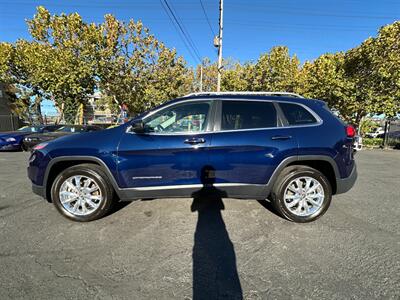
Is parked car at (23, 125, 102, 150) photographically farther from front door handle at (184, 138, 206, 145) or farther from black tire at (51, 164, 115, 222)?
front door handle at (184, 138, 206, 145)

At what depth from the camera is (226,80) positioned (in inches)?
871

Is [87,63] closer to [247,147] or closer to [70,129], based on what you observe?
[70,129]

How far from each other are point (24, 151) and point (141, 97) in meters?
13.3

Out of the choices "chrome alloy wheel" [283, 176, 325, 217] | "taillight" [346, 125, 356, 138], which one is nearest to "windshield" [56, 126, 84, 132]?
"chrome alloy wheel" [283, 176, 325, 217]

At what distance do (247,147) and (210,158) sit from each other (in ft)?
1.74

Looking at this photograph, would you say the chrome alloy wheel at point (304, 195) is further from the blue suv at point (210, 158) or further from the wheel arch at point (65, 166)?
the wheel arch at point (65, 166)

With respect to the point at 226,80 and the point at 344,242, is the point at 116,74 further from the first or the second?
the point at 344,242

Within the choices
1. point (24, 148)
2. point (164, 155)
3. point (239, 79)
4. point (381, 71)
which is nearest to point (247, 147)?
point (164, 155)

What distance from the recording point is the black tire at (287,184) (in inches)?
135

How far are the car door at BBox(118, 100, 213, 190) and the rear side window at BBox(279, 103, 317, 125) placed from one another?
3.64ft

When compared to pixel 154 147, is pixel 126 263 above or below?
below

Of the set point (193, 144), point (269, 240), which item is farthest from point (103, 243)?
point (269, 240)

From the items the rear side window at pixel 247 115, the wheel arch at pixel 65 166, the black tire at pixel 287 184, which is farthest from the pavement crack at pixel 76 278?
the black tire at pixel 287 184

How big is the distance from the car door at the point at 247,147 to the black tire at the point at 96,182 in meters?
1.55
